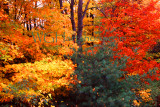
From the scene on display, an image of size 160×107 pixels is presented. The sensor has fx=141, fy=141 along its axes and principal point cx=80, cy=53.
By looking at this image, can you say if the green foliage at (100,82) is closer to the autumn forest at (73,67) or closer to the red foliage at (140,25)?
the autumn forest at (73,67)

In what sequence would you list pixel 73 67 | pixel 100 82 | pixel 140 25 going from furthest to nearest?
1. pixel 140 25
2. pixel 73 67
3. pixel 100 82

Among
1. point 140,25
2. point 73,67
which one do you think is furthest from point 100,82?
Result: point 140,25

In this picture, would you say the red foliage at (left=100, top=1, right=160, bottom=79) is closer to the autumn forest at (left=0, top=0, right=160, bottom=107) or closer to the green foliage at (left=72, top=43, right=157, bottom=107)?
the autumn forest at (left=0, top=0, right=160, bottom=107)

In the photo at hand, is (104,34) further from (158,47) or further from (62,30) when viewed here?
(158,47)

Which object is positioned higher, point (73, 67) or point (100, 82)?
point (73, 67)

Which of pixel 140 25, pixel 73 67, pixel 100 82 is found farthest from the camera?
pixel 140 25

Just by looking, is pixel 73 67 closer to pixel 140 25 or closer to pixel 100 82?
pixel 100 82

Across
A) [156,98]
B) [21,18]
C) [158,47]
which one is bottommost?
[156,98]

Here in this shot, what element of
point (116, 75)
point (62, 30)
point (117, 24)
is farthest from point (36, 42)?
point (117, 24)

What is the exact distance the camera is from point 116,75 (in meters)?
5.42

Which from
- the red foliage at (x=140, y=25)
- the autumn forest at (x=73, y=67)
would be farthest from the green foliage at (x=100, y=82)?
the red foliage at (x=140, y=25)

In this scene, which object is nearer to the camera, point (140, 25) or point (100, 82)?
point (100, 82)

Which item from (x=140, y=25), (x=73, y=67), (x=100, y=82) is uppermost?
(x=140, y=25)

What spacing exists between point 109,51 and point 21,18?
5.77m
